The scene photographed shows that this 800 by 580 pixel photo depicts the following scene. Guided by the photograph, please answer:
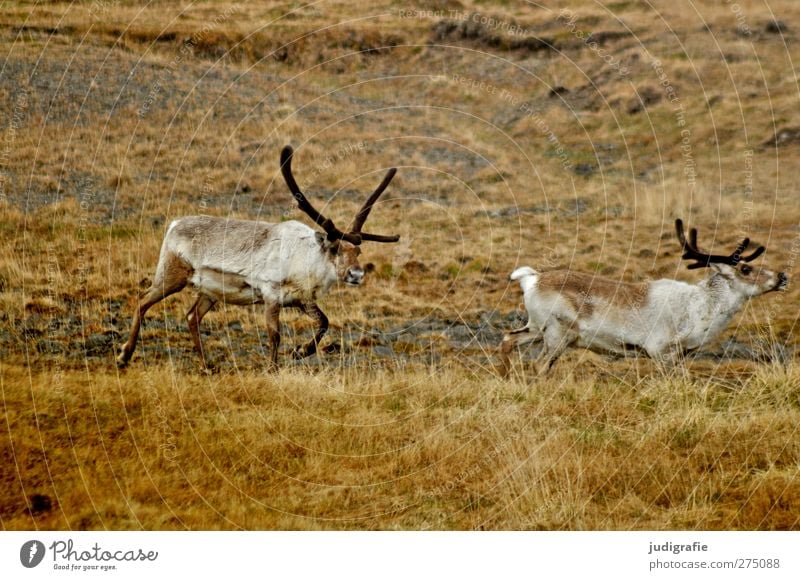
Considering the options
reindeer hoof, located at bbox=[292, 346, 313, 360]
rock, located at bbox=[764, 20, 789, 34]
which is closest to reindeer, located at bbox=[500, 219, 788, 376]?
reindeer hoof, located at bbox=[292, 346, 313, 360]

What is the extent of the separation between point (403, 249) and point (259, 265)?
8.73 metres

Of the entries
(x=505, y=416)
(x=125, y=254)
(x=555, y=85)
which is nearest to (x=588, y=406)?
(x=505, y=416)

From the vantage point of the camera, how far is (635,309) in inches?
508

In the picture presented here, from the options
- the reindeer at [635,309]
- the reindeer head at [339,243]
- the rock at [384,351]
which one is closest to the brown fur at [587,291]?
the reindeer at [635,309]

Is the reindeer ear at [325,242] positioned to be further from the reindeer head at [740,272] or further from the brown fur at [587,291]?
the reindeer head at [740,272]

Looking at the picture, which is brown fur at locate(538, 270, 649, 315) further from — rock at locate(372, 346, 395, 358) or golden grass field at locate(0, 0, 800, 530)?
rock at locate(372, 346, 395, 358)

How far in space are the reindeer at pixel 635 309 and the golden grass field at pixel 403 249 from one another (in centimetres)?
55

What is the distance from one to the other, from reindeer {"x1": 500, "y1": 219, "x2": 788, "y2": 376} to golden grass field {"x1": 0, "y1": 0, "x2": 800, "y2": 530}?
55 centimetres

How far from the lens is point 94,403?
10.8 m

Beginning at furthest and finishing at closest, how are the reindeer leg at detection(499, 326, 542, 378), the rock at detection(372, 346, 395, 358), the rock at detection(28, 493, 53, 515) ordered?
the rock at detection(372, 346, 395, 358) < the reindeer leg at detection(499, 326, 542, 378) < the rock at detection(28, 493, 53, 515)

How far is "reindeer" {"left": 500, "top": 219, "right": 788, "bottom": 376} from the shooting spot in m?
12.8

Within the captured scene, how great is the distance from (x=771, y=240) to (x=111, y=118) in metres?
19.1

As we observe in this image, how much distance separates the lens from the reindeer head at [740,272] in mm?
13188

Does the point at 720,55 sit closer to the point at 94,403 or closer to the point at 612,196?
the point at 612,196
